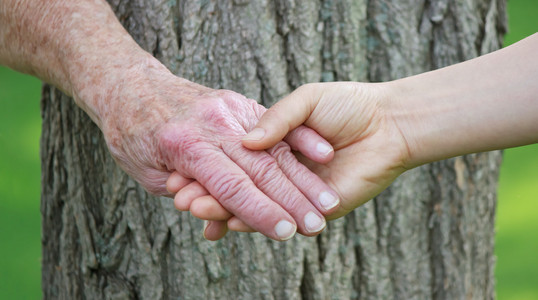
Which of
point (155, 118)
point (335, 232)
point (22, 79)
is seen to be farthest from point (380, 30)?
point (22, 79)

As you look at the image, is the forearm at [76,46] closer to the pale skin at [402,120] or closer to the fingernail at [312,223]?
the pale skin at [402,120]

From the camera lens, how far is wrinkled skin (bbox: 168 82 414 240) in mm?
1797

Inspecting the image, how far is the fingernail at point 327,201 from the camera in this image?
1744 mm

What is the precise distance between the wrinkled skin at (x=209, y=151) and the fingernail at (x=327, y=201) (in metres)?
0.02

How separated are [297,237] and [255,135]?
624 mm

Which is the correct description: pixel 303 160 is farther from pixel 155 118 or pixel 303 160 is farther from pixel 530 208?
pixel 530 208

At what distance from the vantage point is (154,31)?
2154mm

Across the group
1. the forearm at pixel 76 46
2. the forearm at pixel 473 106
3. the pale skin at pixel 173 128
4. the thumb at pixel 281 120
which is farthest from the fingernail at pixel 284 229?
the forearm at pixel 76 46

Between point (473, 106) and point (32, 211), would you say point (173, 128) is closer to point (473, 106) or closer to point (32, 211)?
point (473, 106)

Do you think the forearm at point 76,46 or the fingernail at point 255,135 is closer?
the fingernail at point 255,135

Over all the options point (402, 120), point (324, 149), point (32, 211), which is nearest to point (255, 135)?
point (324, 149)

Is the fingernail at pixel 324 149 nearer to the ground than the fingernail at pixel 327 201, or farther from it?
farther from it

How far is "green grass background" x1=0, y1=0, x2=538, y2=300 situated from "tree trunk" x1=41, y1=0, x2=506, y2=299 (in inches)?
71.0

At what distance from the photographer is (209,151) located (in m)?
1.74
